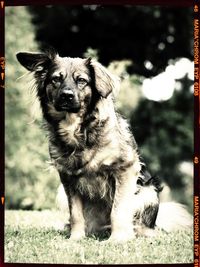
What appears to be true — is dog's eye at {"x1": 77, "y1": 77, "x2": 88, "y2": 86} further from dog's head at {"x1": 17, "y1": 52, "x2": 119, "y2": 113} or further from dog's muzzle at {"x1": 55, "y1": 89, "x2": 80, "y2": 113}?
dog's muzzle at {"x1": 55, "y1": 89, "x2": 80, "y2": 113}

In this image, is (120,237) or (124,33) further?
(124,33)

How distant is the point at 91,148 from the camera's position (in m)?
5.07

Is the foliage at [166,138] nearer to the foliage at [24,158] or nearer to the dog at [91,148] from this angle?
A: the foliage at [24,158]

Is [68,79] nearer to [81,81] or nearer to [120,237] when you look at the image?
[81,81]

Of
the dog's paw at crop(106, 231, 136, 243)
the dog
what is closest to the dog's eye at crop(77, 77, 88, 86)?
the dog

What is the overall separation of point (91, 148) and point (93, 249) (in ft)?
3.20

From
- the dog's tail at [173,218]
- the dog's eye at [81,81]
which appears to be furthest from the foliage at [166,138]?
the dog's eye at [81,81]

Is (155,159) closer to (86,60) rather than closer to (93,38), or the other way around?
(93,38)

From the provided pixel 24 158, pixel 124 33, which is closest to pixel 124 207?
pixel 124 33

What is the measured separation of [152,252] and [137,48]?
3790 millimetres

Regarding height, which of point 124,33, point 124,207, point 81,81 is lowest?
point 124,207

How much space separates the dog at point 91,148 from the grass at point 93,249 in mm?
232

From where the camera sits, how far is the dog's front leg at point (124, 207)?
5.07m

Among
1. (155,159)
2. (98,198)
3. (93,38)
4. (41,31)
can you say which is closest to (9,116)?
(41,31)
